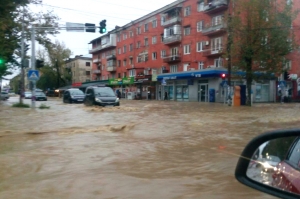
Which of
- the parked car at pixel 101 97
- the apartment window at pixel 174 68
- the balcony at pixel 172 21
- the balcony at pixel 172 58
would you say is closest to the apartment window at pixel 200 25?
the balcony at pixel 172 21

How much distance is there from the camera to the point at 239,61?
2988cm

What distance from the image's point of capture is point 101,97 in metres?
25.4

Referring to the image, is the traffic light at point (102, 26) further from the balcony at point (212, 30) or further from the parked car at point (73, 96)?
the balcony at point (212, 30)

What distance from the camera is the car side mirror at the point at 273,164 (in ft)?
7.28

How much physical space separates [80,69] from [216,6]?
5923 centimetres

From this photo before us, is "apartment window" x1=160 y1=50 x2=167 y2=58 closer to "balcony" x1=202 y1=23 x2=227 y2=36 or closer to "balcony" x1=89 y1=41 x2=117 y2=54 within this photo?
"balcony" x1=202 y1=23 x2=227 y2=36

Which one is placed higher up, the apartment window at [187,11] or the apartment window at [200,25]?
the apartment window at [187,11]

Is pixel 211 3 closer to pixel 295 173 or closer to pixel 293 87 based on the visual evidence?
pixel 293 87

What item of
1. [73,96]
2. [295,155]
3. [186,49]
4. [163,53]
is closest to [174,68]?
[186,49]

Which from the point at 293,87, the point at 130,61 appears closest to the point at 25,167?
the point at 293,87

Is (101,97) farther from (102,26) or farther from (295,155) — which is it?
(295,155)

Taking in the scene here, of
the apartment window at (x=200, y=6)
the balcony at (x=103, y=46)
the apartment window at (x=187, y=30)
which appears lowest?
the apartment window at (x=187, y=30)

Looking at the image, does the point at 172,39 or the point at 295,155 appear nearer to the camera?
the point at 295,155

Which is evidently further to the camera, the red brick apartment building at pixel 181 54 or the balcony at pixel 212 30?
the red brick apartment building at pixel 181 54
